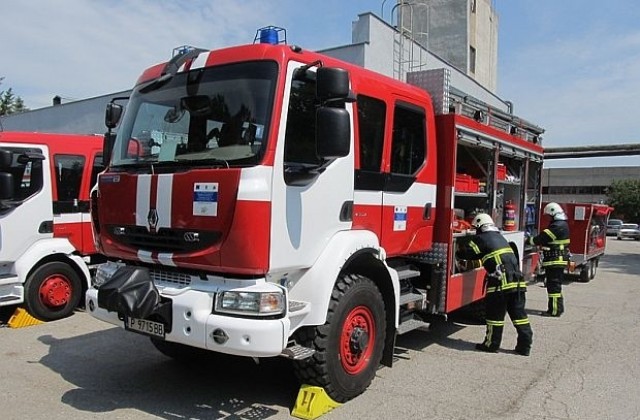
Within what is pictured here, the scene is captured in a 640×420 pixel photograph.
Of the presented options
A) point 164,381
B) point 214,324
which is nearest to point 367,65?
point 164,381

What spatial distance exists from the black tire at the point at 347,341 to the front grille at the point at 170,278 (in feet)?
3.04

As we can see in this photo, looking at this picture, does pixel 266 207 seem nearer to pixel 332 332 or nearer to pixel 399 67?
pixel 332 332

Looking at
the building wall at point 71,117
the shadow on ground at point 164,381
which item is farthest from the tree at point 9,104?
the shadow on ground at point 164,381

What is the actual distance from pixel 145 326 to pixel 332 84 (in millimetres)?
2177

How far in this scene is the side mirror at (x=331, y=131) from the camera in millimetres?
3686

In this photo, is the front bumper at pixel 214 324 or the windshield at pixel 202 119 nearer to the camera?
the front bumper at pixel 214 324

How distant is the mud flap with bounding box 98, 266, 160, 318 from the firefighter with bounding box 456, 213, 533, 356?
381 centimetres

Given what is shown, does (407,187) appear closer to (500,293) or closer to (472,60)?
(500,293)

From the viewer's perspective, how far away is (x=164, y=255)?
12.9 feet

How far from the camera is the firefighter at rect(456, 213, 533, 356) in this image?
607cm

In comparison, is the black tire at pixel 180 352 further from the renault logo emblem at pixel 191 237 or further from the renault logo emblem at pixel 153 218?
the renault logo emblem at pixel 191 237

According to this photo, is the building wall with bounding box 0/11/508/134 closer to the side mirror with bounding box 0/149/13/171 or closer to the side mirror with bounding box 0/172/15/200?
the side mirror with bounding box 0/149/13/171

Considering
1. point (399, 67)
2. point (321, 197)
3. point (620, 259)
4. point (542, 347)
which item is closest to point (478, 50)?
point (620, 259)

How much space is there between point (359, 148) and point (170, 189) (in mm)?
1573
